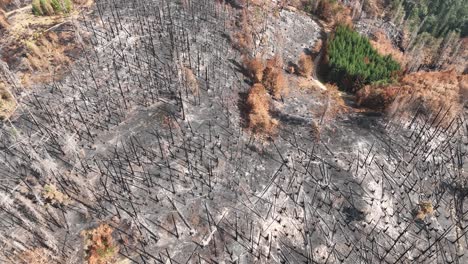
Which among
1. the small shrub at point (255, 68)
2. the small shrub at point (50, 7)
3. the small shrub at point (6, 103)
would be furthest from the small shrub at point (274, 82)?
the small shrub at point (50, 7)

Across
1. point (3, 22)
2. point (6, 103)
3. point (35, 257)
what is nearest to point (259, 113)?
point (35, 257)

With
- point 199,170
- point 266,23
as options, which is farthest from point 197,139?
point 266,23

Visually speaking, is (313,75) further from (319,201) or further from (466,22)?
(466,22)

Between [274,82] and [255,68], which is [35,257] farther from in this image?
[255,68]

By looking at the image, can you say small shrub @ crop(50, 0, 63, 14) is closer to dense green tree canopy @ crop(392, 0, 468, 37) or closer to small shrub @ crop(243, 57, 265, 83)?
small shrub @ crop(243, 57, 265, 83)

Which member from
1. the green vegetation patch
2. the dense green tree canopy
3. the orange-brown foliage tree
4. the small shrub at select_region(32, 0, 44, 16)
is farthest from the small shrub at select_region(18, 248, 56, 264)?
the dense green tree canopy

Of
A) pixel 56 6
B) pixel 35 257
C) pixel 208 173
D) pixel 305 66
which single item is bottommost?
pixel 35 257
